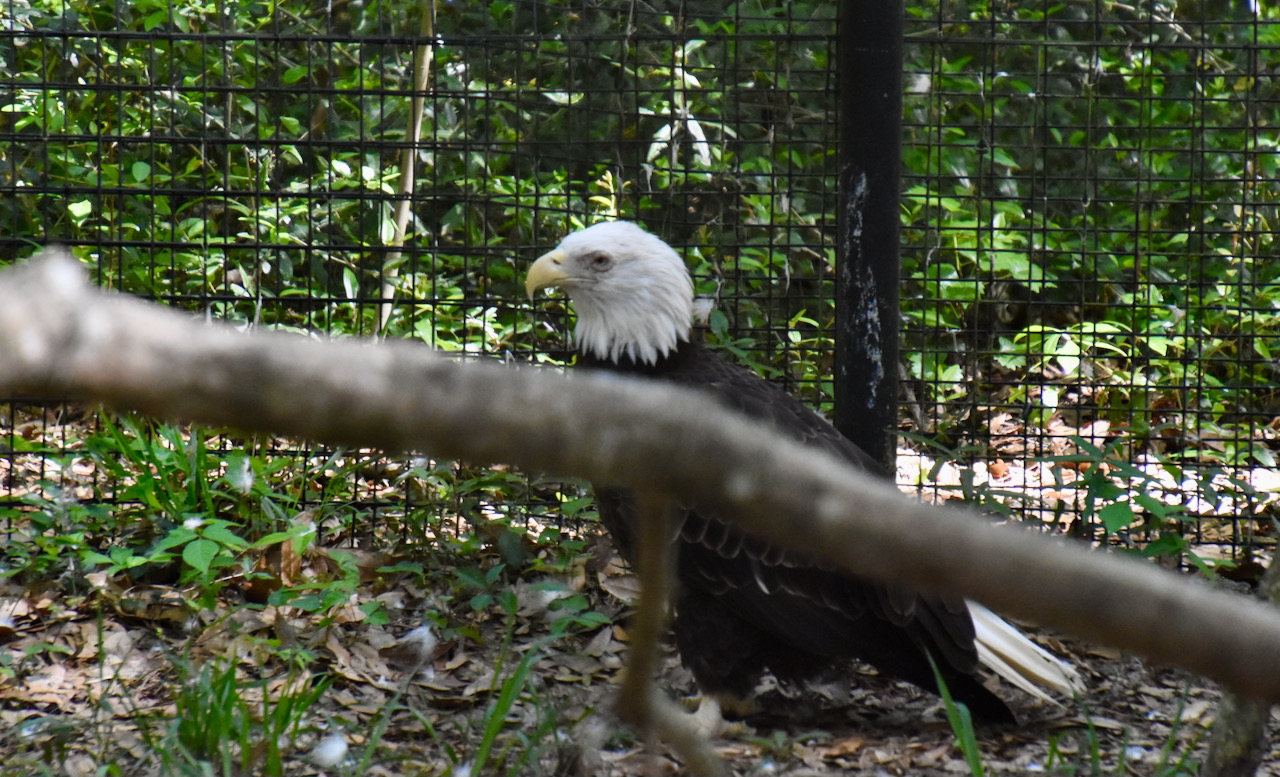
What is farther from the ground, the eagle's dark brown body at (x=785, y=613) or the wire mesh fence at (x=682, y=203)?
the wire mesh fence at (x=682, y=203)

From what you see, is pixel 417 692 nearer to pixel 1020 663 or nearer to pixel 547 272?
pixel 547 272

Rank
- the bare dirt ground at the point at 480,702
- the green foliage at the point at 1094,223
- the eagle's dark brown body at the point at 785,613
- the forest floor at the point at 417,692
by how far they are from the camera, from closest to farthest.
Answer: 1. the forest floor at the point at 417,692
2. the bare dirt ground at the point at 480,702
3. the eagle's dark brown body at the point at 785,613
4. the green foliage at the point at 1094,223

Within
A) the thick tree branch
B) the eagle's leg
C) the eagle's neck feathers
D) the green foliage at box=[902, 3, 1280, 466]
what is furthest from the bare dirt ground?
the thick tree branch

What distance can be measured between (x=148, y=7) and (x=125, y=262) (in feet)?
3.41

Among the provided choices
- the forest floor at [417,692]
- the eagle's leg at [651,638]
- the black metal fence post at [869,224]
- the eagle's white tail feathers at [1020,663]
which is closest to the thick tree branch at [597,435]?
the eagle's leg at [651,638]

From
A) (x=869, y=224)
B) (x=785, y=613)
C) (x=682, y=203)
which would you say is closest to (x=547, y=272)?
(x=869, y=224)

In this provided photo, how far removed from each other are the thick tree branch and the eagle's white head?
8.59 feet

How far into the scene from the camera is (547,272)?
329cm

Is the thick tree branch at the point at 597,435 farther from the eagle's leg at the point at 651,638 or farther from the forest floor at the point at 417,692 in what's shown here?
the forest floor at the point at 417,692

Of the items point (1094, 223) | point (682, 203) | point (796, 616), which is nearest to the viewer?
point (796, 616)

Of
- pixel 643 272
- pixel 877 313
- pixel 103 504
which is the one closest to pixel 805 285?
pixel 877 313

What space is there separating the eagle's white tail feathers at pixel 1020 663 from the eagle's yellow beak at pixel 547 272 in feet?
4.63

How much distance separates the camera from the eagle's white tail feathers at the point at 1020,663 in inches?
117

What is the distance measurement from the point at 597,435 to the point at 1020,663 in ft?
8.62
